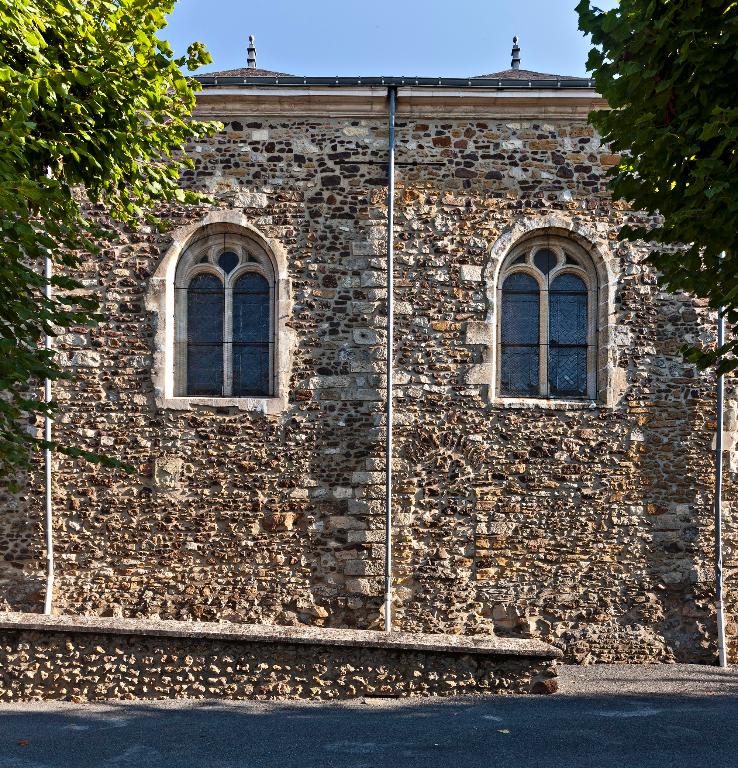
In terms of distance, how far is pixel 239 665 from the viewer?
19.4ft

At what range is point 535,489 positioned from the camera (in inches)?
295

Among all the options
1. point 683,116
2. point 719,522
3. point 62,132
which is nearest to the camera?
point 683,116

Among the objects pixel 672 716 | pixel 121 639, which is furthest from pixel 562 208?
pixel 121 639

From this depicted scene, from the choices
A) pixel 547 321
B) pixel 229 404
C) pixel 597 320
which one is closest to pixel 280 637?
pixel 229 404

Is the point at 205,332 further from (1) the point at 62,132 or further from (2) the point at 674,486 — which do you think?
(2) the point at 674,486

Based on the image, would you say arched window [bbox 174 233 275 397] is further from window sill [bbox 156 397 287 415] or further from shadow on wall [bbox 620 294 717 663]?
shadow on wall [bbox 620 294 717 663]

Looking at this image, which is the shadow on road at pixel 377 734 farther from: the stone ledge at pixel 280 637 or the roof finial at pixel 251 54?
the roof finial at pixel 251 54

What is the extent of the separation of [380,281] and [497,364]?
1587 mm

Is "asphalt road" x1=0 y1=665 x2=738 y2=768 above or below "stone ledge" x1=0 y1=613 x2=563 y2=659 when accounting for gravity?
below

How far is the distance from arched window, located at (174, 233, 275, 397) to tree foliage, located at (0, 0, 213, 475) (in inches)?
98.0

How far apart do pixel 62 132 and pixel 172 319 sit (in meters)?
3.40

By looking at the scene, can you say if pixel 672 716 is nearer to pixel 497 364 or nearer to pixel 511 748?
pixel 511 748

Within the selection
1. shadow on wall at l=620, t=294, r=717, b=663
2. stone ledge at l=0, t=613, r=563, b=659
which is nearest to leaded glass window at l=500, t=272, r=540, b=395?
shadow on wall at l=620, t=294, r=717, b=663

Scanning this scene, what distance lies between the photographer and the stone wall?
588cm
